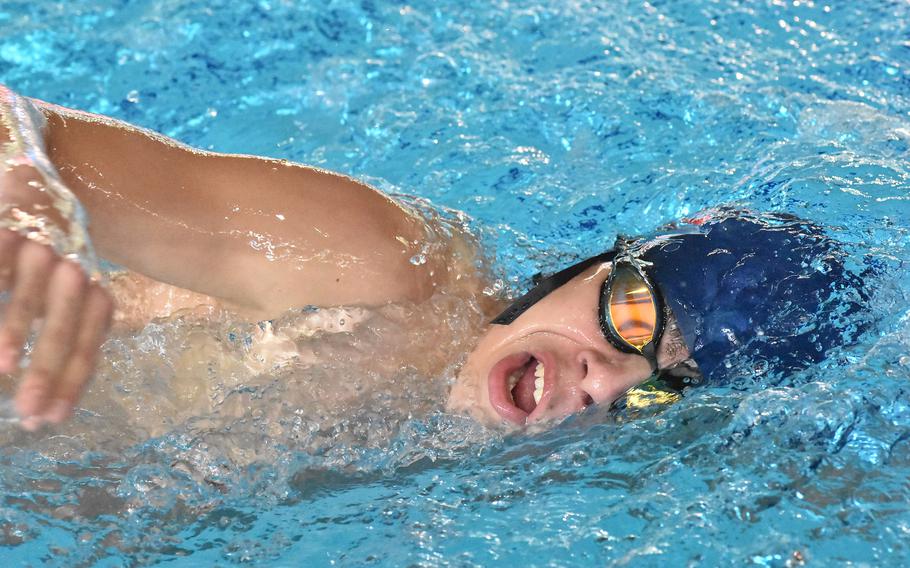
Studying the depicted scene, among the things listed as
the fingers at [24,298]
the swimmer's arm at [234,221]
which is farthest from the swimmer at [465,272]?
the fingers at [24,298]

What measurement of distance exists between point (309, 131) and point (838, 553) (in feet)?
8.26

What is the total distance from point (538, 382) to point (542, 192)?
1150mm

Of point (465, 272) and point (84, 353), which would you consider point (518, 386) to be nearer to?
point (465, 272)

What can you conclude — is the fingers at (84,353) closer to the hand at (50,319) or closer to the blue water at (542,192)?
the hand at (50,319)

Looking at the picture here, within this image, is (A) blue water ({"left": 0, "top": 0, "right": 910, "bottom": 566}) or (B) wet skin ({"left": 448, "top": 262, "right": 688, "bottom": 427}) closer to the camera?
(A) blue water ({"left": 0, "top": 0, "right": 910, "bottom": 566})

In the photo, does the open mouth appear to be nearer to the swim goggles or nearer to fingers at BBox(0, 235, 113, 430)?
the swim goggles

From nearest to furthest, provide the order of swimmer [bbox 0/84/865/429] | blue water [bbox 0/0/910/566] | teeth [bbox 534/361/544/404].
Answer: blue water [bbox 0/0/910/566] → swimmer [bbox 0/84/865/429] → teeth [bbox 534/361/544/404]

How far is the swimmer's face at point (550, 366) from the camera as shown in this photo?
230 centimetres

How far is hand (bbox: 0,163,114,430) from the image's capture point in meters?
1.51

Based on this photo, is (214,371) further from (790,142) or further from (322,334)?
(790,142)

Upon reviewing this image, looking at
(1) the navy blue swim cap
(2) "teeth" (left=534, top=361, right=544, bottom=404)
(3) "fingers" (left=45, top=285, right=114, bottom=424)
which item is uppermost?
(3) "fingers" (left=45, top=285, right=114, bottom=424)

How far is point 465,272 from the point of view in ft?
8.33

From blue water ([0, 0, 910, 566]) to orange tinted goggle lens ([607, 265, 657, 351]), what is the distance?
196 millimetres

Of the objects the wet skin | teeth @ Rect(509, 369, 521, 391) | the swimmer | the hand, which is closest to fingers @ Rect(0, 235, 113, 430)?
the hand
